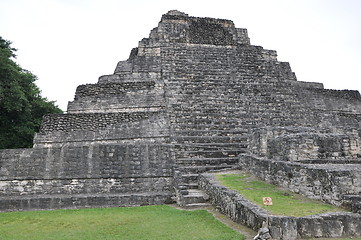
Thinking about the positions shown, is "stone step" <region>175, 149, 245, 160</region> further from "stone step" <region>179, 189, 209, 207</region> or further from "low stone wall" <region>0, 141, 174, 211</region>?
"stone step" <region>179, 189, 209, 207</region>

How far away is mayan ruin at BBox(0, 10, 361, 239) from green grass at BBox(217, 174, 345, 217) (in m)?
0.25

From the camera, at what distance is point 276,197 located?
623cm

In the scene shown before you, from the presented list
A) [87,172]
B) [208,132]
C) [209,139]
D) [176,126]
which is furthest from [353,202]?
[176,126]

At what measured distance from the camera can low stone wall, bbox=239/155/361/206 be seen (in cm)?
550

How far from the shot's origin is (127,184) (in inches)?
364

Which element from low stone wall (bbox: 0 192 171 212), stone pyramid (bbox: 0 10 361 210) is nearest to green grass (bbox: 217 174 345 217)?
stone pyramid (bbox: 0 10 361 210)

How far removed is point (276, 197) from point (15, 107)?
13.3m

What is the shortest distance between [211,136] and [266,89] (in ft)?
16.1

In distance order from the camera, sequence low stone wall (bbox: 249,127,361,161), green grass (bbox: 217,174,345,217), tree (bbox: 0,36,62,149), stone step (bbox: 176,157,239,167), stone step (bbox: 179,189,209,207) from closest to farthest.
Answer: green grass (bbox: 217,174,345,217) < low stone wall (bbox: 249,127,361,161) < stone step (bbox: 179,189,209,207) < stone step (bbox: 176,157,239,167) < tree (bbox: 0,36,62,149)

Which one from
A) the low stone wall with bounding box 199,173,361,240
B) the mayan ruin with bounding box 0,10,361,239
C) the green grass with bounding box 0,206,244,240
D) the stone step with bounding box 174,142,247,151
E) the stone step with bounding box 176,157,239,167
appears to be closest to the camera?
the low stone wall with bounding box 199,173,361,240

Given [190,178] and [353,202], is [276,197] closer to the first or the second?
[353,202]

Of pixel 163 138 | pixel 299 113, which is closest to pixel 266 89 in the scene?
pixel 299 113

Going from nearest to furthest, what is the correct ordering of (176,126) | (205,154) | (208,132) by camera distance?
(205,154)
(208,132)
(176,126)

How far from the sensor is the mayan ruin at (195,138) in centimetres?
658
